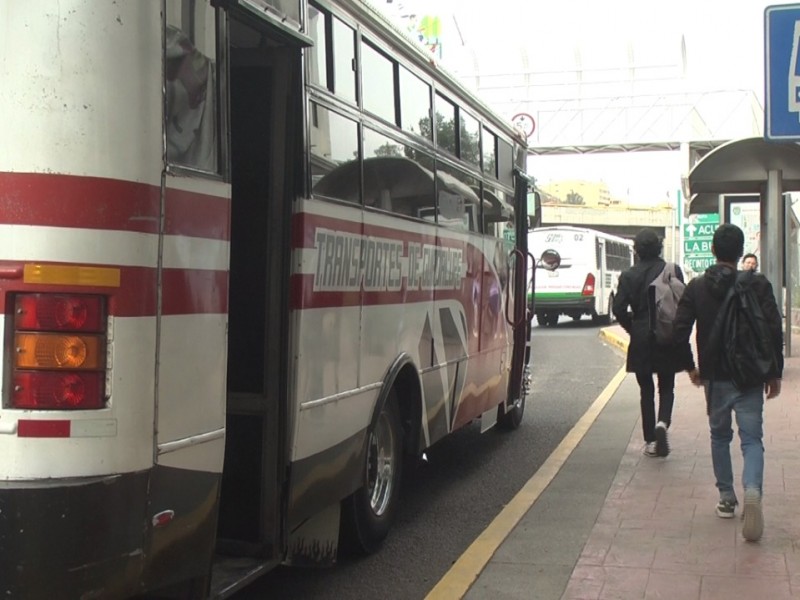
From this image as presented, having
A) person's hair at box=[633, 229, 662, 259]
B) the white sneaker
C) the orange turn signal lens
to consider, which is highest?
person's hair at box=[633, 229, 662, 259]

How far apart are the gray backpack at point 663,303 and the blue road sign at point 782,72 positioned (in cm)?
235

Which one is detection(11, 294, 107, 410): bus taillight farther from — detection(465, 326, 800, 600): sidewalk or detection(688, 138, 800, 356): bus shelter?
detection(688, 138, 800, 356): bus shelter

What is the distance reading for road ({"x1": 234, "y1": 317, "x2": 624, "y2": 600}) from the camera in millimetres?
5098

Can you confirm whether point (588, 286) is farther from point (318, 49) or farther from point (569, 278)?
point (318, 49)

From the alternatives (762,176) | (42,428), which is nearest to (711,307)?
(42,428)

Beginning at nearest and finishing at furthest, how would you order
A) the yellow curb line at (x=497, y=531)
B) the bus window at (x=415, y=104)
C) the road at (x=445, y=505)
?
the yellow curb line at (x=497, y=531)
the road at (x=445, y=505)
the bus window at (x=415, y=104)

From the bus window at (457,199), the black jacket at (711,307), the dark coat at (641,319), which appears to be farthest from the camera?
the dark coat at (641,319)

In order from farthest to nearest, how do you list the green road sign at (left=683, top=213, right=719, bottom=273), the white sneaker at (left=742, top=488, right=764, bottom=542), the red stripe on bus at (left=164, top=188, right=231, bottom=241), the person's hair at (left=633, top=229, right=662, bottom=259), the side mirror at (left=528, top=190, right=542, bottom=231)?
the green road sign at (left=683, top=213, right=719, bottom=273) → the side mirror at (left=528, top=190, right=542, bottom=231) → the person's hair at (left=633, top=229, right=662, bottom=259) → the white sneaker at (left=742, top=488, right=764, bottom=542) → the red stripe on bus at (left=164, top=188, right=231, bottom=241)

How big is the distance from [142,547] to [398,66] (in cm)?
366

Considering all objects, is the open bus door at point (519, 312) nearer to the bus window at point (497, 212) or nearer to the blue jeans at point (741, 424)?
the bus window at point (497, 212)

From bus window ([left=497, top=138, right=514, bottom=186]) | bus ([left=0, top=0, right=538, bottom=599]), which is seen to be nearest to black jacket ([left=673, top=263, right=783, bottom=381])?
bus ([left=0, top=0, right=538, bottom=599])

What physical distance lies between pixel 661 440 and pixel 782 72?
11.2 feet

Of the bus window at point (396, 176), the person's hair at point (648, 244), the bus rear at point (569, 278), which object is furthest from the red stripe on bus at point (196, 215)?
the bus rear at point (569, 278)

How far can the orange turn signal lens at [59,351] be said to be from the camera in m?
3.03
